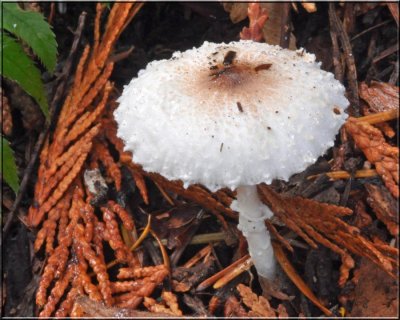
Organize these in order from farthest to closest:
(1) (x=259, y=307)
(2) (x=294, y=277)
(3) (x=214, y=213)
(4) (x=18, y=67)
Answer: (3) (x=214, y=213), (4) (x=18, y=67), (2) (x=294, y=277), (1) (x=259, y=307)

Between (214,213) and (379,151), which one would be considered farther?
(214,213)

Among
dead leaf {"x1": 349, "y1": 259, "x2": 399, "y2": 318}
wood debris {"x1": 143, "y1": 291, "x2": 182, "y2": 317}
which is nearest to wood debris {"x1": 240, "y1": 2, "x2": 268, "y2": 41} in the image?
dead leaf {"x1": 349, "y1": 259, "x2": 399, "y2": 318}

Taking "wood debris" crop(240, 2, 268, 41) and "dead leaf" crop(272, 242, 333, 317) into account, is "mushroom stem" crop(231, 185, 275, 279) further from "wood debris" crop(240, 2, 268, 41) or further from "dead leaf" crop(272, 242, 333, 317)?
"wood debris" crop(240, 2, 268, 41)

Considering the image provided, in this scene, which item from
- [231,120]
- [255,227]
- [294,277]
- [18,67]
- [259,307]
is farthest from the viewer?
[18,67]

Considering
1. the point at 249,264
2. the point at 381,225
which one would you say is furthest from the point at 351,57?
the point at 249,264

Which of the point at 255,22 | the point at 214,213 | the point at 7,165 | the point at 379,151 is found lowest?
the point at 214,213

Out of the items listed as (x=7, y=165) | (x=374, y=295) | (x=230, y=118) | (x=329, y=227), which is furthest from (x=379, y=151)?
(x=7, y=165)

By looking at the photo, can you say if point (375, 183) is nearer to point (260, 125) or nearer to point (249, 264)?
point (249, 264)

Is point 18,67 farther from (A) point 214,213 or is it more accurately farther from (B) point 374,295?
(B) point 374,295
